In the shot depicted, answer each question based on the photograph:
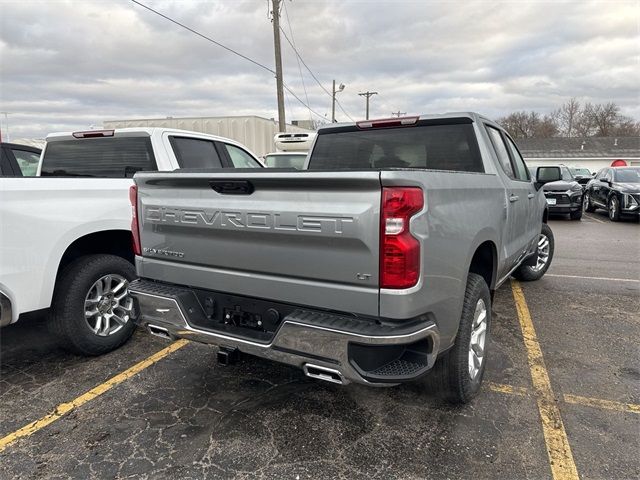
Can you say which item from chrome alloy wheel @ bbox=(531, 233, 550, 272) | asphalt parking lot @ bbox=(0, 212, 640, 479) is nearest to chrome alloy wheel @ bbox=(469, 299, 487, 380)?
asphalt parking lot @ bbox=(0, 212, 640, 479)

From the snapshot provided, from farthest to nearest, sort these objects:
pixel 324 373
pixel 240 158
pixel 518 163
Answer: pixel 240 158 → pixel 518 163 → pixel 324 373

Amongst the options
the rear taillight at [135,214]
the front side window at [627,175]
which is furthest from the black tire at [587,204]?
the rear taillight at [135,214]

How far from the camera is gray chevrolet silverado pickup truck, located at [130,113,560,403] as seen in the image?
2174 millimetres

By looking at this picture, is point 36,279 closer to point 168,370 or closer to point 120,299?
point 120,299

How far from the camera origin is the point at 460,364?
2812 mm

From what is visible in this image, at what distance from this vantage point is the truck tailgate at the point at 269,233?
2.20 metres

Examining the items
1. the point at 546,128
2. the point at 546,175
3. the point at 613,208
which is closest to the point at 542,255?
the point at 546,175

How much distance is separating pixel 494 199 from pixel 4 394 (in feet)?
12.6

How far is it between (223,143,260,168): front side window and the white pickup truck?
38 centimetres

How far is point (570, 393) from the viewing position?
329 centimetres

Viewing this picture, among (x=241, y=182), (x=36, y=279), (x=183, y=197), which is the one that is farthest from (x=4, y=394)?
(x=241, y=182)

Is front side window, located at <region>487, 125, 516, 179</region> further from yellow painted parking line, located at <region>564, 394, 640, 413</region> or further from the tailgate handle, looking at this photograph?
the tailgate handle

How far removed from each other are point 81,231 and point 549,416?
3657 millimetres

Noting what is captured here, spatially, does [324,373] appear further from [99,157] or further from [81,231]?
[99,157]
